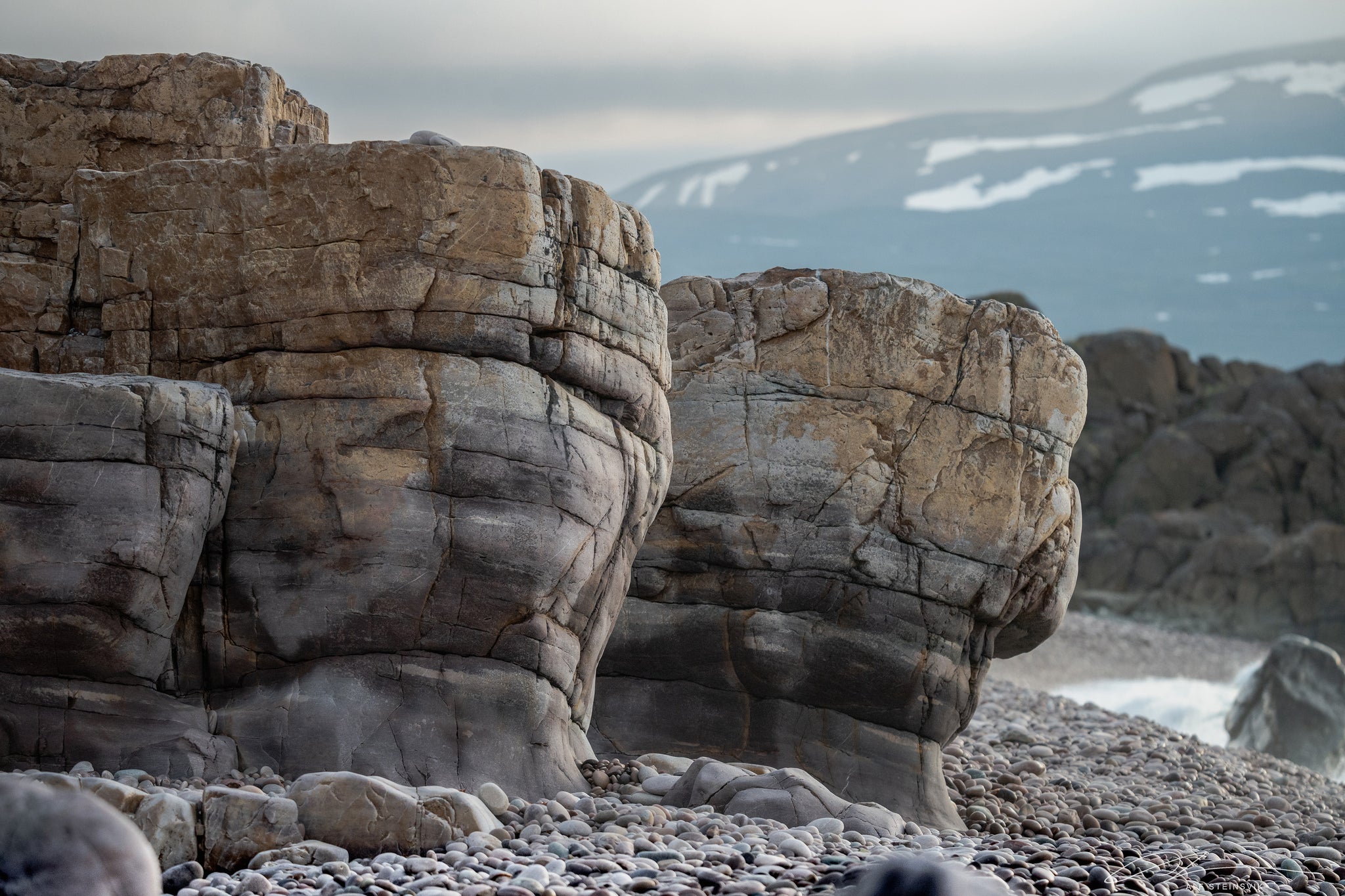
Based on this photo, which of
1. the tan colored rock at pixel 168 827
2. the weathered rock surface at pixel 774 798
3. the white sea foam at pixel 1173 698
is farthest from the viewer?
the white sea foam at pixel 1173 698

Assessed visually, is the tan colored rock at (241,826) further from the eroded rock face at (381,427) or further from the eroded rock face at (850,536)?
the eroded rock face at (850,536)

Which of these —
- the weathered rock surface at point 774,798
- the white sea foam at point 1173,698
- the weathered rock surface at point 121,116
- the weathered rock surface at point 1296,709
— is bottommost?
the white sea foam at point 1173,698

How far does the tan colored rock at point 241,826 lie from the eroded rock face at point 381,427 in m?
1.30

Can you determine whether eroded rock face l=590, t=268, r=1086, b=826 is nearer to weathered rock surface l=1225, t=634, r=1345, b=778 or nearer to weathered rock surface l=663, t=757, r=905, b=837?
weathered rock surface l=663, t=757, r=905, b=837

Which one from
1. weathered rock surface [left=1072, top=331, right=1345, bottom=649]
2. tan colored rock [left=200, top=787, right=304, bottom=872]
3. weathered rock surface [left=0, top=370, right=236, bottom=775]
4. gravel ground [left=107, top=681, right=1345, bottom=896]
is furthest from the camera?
weathered rock surface [left=1072, top=331, right=1345, bottom=649]

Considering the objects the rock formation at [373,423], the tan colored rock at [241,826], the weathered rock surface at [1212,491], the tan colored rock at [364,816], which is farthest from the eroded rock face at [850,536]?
the weathered rock surface at [1212,491]

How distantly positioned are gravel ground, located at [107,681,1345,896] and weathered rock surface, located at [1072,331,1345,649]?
27792mm

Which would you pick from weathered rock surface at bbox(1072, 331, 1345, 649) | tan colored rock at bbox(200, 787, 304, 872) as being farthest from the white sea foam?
tan colored rock at bbox(200, 787, 304, 872)

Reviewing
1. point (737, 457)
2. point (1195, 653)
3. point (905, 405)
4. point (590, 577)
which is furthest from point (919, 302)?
point (1195, 653)

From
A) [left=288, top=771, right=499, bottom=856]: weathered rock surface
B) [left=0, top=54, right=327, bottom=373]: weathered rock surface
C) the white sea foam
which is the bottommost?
the white sea foam

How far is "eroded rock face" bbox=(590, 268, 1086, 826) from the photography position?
11.5 metres

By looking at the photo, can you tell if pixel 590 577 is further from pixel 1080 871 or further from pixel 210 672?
pixel 1080 871

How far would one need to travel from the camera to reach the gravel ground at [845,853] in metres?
6.13

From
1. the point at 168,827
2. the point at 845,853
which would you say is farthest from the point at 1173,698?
the point at 168,827
